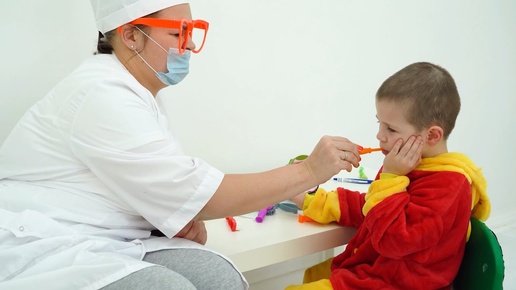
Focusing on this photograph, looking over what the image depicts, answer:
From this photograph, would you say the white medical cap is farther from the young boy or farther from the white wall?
the young boy

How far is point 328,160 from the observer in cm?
107

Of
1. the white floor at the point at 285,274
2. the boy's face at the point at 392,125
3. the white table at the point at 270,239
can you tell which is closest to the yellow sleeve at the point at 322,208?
the white table at the point at 270,239

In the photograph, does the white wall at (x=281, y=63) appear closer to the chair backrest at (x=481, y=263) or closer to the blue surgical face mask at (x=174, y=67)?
the blue surgical face mask at (x=174, y=67)

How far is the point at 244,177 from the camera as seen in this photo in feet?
3.34

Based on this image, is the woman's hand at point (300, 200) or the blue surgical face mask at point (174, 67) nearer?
the blue surgical face mask at point (174, 67)

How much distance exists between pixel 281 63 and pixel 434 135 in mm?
849

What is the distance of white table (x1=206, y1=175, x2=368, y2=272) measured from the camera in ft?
3.70

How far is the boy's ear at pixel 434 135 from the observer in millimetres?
1104

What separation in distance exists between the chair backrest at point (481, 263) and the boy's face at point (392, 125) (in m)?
0.28

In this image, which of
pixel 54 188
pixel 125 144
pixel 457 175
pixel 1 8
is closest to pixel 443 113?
pixel 457 175

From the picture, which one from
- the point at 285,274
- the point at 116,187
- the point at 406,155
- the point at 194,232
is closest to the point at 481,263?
the point at 406,155

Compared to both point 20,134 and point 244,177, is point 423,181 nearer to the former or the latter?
point 244,177

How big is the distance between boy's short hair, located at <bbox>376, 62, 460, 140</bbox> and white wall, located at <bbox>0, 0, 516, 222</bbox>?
2.43ft

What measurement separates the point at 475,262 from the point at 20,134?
3.93 feet
